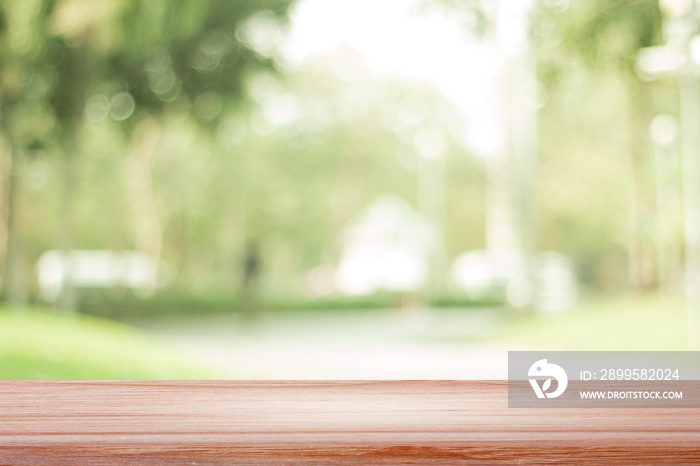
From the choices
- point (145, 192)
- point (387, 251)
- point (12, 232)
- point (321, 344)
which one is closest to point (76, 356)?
point (321, 344)

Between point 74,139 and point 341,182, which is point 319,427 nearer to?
point 74,139

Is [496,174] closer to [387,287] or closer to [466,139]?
[466,139]

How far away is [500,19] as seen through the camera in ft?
17.5

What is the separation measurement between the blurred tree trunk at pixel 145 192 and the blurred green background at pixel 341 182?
106 mm

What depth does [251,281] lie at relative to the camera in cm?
1193

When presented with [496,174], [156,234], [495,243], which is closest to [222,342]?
[156,234]

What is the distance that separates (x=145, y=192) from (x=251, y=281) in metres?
10.3

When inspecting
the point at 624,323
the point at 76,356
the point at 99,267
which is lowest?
the point at 76,356

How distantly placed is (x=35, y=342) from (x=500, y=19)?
333cm

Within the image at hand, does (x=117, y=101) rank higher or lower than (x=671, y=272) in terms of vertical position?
higher

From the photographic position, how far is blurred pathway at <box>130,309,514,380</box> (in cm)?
617

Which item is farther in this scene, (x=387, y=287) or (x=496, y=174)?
(x=496, y=174)

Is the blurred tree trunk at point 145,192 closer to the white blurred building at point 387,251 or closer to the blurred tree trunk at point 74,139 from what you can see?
the white blurred building at point 387,251

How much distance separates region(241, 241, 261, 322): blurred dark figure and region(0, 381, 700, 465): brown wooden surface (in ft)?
33.8
